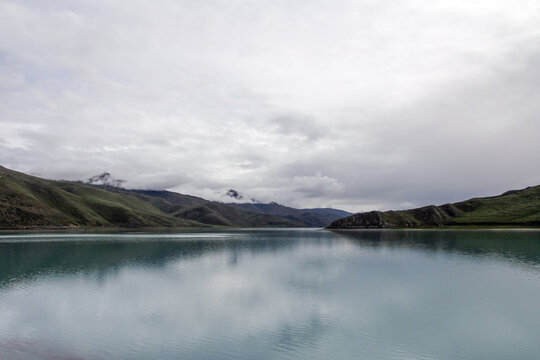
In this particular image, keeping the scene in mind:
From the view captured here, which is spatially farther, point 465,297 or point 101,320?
point 465,297

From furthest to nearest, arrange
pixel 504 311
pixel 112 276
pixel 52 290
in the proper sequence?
pixel 112 276 → pixel 52 290 → pixel 504 311

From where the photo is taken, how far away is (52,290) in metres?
49.2

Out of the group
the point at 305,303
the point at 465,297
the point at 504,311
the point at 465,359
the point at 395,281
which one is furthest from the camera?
the point at 395,281

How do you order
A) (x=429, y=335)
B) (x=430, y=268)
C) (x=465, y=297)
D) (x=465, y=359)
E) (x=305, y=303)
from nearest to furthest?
(x=465, y=359), (x=429, y=335), (x=305, y=303), (x=465, y=297), (x=430, y=268)

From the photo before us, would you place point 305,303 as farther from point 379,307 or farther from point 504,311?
point 504,311

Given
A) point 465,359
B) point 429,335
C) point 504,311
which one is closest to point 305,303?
point 429,335

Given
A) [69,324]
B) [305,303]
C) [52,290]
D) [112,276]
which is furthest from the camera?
[112,276]

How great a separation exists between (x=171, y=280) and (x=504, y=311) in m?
47.9

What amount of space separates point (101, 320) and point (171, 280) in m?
22.5

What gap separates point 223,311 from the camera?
1524 inches

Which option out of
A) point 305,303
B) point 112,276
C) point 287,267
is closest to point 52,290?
point 112,276

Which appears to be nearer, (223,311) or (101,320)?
(101,320)

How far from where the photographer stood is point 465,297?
1767 inches

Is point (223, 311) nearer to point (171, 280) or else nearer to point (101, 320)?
point (101, 320)
